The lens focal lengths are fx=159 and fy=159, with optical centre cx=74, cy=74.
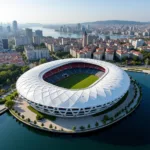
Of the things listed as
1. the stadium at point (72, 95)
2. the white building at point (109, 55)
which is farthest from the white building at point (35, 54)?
the stadium at point (72, 95)

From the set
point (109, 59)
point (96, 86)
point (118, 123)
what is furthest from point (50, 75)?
point (109, 59)

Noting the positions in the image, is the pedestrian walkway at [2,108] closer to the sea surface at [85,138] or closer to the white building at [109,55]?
the sea surface at [85,138]

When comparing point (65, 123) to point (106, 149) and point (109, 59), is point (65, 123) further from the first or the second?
point (109, 59)

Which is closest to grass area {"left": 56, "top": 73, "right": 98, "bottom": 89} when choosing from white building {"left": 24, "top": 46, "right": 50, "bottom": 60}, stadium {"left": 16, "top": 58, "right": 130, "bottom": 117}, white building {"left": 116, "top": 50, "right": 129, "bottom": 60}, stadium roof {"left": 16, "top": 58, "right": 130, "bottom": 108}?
stadium {"left": 16, "top": 58, "right": 130, "bottom": 117}

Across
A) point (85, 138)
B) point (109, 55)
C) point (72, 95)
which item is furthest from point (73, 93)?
point (109, 55)

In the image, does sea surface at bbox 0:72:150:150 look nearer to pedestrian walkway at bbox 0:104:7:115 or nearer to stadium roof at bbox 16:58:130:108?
pedestrian walkway at bbox 0:104:7:115

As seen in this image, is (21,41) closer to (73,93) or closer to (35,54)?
(35,54)
